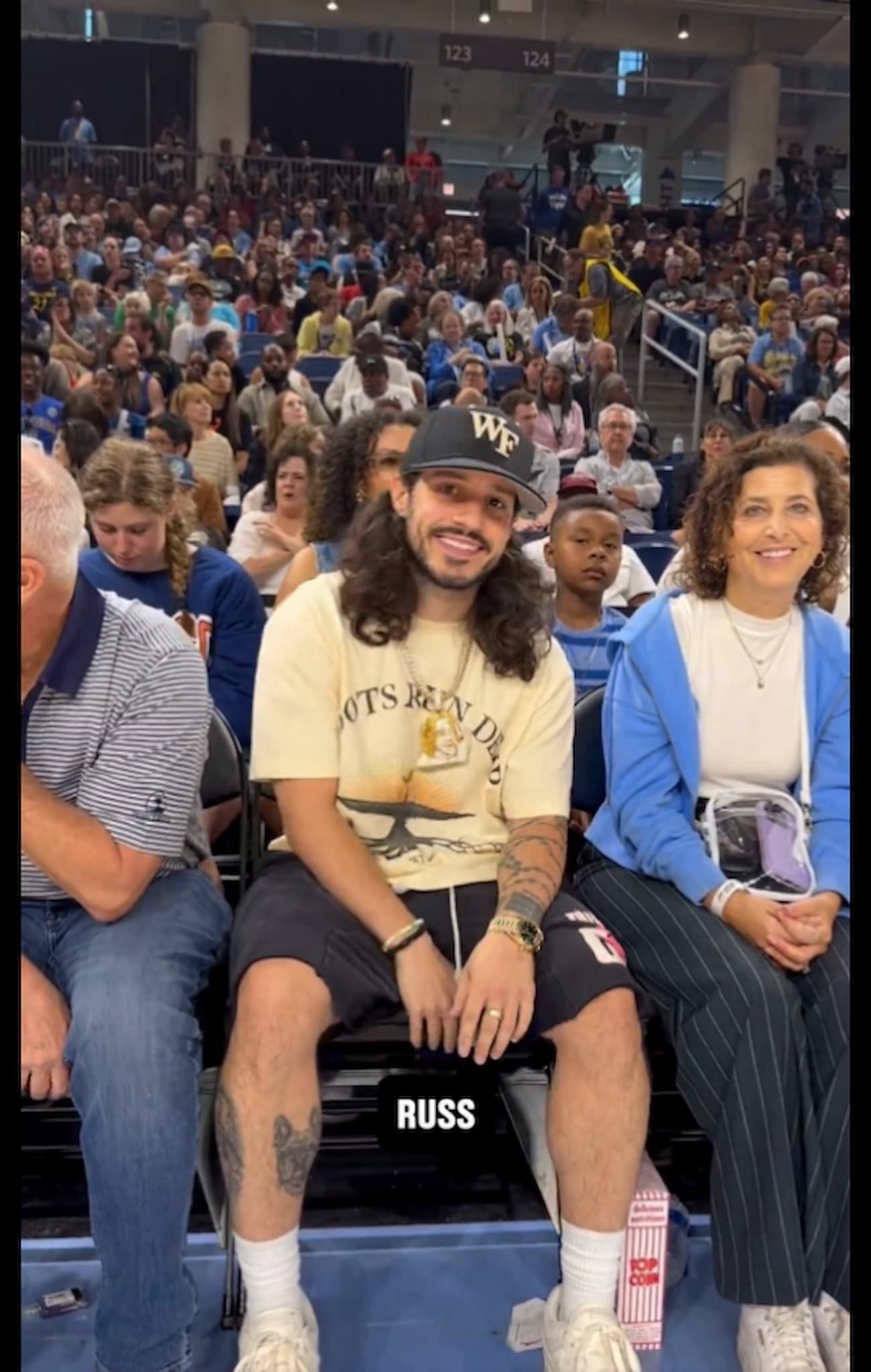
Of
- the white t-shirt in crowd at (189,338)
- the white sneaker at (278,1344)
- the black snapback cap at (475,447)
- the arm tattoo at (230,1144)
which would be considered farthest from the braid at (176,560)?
the white t-shirt in crowd at (189,338)

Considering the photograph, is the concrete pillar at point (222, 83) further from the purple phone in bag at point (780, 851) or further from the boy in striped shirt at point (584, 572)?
the purple phone in bag at point (780, 851)

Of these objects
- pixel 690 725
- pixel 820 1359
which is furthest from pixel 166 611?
pixel 820 1359

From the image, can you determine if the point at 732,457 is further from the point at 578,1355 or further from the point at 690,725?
the point at 578,1355

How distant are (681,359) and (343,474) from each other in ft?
29.2

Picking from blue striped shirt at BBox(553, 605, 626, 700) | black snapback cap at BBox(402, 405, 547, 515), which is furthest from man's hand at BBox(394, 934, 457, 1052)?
blue striped shirt at BBox(553, 605, 626, 700)

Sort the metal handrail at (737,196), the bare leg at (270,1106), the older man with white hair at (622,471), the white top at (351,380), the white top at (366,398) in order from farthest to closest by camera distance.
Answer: the metal handrail at (737,196)
the white top at (351,380)
the white top at (366,398)
the older man with white hair at (622,471)
the bare leg at (270,1106)

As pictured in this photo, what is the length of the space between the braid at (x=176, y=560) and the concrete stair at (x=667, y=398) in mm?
7893

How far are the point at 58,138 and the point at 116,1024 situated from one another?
18.2 metres

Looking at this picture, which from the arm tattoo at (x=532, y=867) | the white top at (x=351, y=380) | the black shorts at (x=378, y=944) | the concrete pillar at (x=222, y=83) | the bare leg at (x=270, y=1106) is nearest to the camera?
the bare leg at (x=270, y=1106)

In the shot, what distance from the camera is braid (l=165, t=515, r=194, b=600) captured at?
2736mm

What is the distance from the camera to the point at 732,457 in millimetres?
2201

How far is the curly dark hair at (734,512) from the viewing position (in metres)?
2.15

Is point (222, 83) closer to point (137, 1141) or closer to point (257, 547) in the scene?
point (257, 547)

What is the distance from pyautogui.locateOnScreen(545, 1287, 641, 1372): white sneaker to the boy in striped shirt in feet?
5.86
